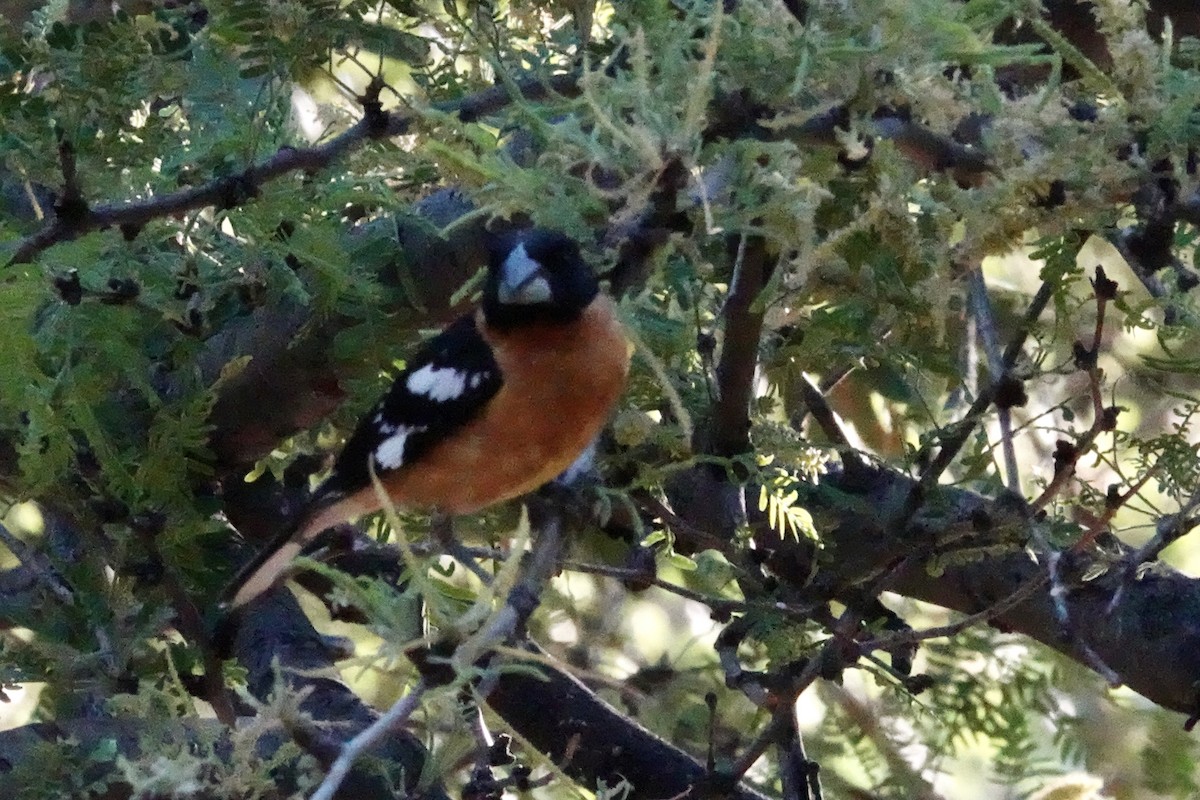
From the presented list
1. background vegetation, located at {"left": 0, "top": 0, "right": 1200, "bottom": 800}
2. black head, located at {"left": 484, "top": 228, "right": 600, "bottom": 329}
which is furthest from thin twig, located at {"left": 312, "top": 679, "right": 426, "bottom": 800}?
black head, located at {"left": 484, "top": 228, "right": 600, "bottom": 329}

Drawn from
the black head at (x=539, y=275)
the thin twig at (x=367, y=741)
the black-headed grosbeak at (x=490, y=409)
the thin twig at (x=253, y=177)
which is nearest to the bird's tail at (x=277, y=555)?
the black-headed grosbeak at (x=490, y=409)

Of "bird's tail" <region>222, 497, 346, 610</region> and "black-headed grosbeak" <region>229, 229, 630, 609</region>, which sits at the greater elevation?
"black-headed grosbeak" <region>229, 229, 630, 609</region>

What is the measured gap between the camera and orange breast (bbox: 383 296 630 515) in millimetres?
1428

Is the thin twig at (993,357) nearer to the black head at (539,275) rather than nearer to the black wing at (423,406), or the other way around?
the black head at (539,275)

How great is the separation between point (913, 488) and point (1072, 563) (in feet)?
0.58

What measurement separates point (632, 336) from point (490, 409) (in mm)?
554

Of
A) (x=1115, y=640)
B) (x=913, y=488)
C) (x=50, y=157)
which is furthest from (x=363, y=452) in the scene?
(x=1115, y=640)

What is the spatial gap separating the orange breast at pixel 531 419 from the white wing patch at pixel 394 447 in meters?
0.04

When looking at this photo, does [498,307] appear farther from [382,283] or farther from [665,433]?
[665,433]

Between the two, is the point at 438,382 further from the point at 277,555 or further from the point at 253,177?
the point at 253,177

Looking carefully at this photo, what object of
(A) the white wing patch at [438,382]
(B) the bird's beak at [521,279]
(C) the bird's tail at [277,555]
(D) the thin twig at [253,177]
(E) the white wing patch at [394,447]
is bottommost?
(C) the bird's tail at [277,555]

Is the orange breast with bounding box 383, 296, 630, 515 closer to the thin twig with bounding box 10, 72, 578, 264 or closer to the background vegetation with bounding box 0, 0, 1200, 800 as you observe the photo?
the background vegetation with bounding box 0, 0, 1200, 800

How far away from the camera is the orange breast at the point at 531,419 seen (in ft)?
4.68

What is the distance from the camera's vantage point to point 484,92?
1.15 m
